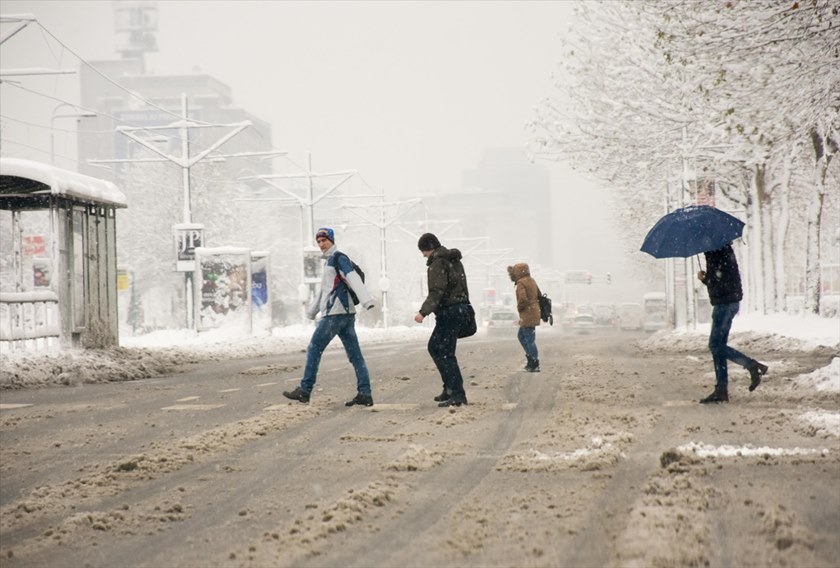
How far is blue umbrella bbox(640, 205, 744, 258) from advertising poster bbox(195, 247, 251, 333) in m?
18.3

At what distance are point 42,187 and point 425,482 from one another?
44.4 feet

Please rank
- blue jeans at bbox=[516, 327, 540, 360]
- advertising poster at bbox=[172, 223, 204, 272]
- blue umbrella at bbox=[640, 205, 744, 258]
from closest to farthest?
1. blue umbrella at bbox=[640, 205, 744, 258]
2. blue jeans at bbox=[516, 327, 540, 360]
3. advertising poster at bbox=[172, 223, 204, 272]

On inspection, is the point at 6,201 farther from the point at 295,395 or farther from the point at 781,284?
the point at 781,284

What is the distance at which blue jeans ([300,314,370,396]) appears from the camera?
35.8ft

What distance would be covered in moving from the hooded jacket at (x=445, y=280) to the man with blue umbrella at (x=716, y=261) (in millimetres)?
2373

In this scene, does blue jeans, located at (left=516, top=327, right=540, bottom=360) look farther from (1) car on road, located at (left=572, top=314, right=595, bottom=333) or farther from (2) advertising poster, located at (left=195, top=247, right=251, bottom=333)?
(1) car on road, located at (left=572, top=314, right=595, bottom=333)

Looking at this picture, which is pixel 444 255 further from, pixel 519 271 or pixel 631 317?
pixel 631 317

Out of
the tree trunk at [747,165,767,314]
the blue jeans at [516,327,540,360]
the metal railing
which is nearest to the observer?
the blue jeans at [516,327,540,360]

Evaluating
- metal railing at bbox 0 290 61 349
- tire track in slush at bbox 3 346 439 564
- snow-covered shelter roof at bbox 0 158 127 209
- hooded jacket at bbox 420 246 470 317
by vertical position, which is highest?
snow-covered shelter roof at bbox 0 158 127 209

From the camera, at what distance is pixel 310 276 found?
41875mm

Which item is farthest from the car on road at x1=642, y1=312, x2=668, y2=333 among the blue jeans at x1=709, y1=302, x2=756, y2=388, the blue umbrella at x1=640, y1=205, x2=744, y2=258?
the blue jeans at x1=709, y1=302, x2=756, y2=388

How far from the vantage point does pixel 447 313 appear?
35.7 feet

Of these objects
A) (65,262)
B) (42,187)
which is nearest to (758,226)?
(65,262)

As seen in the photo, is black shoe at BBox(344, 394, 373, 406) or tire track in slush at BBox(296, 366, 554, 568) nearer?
tire track in slush at BBox(296, 366, 554, 568)
